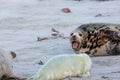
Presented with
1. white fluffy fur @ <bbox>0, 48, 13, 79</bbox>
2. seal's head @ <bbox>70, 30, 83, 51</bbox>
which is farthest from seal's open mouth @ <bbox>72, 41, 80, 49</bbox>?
white fluffy fur @ <bbox>0, 48, 13, 79</bbox>

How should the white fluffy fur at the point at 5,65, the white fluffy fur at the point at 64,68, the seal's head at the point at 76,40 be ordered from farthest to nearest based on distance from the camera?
the seal's head at the point at 76,40 < the white fluffy fur at the point at 5,65 < the white fluffy fur at the point at 64,68

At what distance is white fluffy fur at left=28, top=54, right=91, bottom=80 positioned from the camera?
A: 4.80 m

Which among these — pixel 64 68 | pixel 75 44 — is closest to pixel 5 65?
pixel 64 68

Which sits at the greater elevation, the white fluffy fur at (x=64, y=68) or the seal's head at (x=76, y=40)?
the white fluffy fur at (x=64, y=68)

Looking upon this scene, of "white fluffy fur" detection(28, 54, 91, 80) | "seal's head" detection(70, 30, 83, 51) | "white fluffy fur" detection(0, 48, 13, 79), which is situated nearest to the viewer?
"white fluffy fur" detection(28, 54, 91, 80)

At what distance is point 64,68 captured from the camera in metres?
4.93

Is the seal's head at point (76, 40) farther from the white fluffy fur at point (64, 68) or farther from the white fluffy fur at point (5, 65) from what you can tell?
the white fluffy fur at point (5, 65)

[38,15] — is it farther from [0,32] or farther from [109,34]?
[109,34]

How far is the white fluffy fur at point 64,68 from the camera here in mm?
4797

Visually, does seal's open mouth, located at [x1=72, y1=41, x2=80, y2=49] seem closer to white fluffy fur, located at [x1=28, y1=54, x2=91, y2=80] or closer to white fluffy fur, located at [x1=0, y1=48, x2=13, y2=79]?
white fluffy fur, located at [x1=28, y1=54, x2=91, y2=80]

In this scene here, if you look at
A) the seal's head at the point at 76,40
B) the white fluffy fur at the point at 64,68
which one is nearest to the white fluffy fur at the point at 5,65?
the white fluffy fur at the point at 64,68

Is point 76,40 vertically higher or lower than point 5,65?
lower

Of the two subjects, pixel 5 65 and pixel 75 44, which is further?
pixel 75 44

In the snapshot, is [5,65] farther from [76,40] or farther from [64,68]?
[76,40]
